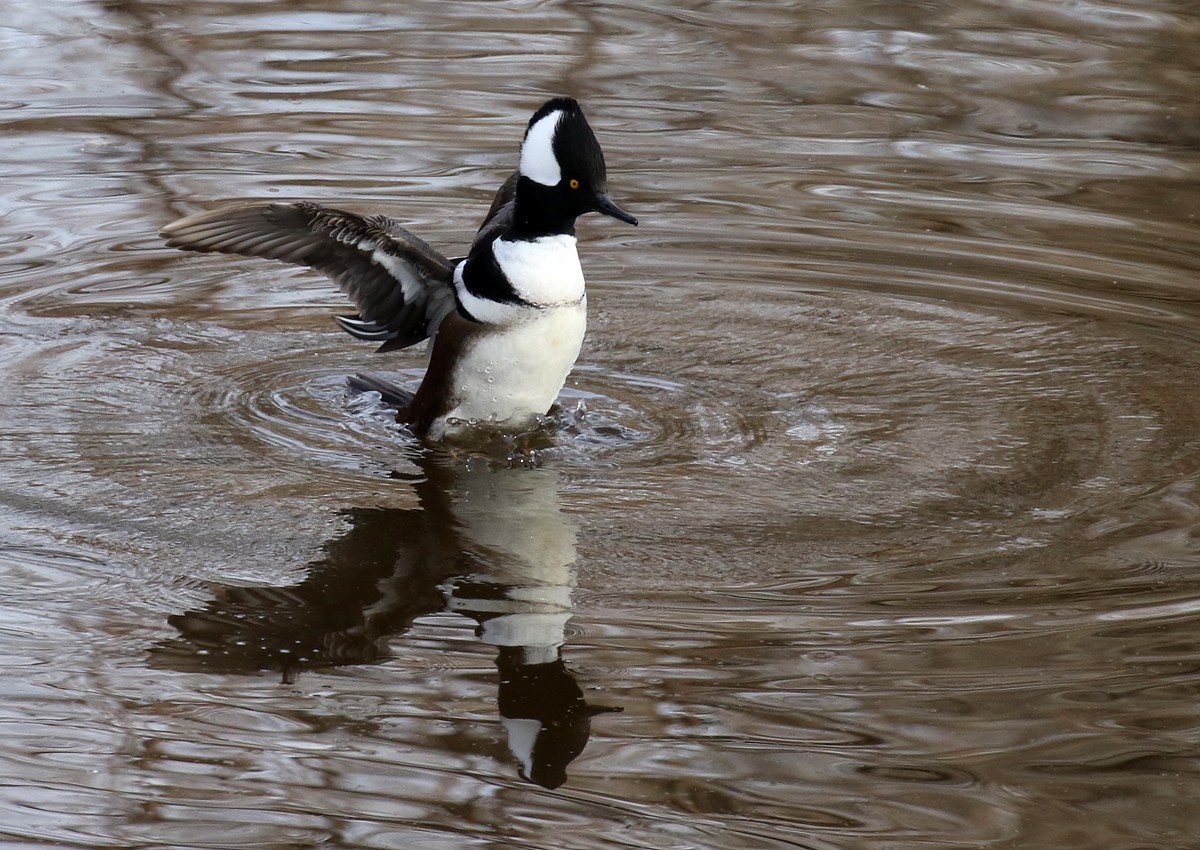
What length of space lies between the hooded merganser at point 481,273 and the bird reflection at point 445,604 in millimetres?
492

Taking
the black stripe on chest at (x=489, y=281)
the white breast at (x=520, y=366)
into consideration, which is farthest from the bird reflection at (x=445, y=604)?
the black stripe on chest at (x=489, y=281)

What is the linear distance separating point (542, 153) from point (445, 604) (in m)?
1.64

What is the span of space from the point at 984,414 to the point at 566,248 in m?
1.51

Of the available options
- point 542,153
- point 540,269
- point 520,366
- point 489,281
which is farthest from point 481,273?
point 542,153

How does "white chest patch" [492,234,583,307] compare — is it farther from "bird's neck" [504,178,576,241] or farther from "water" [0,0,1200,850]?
"water" [0,0,1200,850]

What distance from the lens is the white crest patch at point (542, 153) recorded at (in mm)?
5168

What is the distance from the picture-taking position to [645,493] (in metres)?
4.96

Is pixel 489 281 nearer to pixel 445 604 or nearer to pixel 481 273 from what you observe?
pixel 481 273

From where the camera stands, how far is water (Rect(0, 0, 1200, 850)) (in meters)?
3.50

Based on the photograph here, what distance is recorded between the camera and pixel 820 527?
15.4 ft

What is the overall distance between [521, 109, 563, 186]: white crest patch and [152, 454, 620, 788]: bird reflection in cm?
98

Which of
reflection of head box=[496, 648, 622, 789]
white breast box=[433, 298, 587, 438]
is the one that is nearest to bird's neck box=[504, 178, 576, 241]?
white breast box=[433, 298, 587, 438]

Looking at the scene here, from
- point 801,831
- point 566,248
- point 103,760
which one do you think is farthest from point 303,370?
point 801,831

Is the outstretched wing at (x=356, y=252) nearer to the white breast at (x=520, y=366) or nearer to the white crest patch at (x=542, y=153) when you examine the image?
the white breast at (x=520, y=366)
